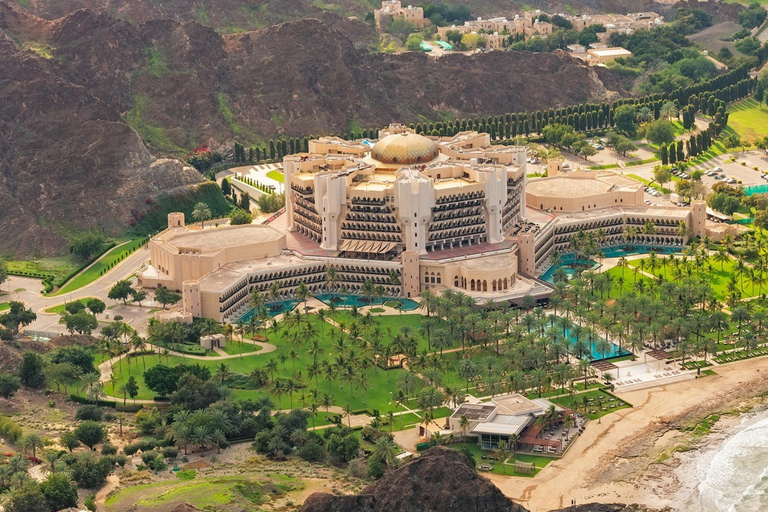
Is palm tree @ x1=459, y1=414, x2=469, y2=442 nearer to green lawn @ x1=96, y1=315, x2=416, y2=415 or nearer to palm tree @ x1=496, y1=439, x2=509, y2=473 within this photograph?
palm tree @ x1=496, y1=439, x2=509, y2=473

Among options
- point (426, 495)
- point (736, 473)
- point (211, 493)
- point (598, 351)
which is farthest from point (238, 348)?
point (736, 473)

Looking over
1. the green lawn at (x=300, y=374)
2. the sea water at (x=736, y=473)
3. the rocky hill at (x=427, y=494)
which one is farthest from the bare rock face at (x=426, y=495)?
the green lawn at (x=300, y=374)

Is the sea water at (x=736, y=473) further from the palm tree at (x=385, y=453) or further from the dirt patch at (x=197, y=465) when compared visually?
the dirt patch at (x=197, y=465)

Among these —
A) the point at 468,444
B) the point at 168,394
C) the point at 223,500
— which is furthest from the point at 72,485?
the point at 468,444

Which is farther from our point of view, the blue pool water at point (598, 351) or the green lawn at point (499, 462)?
the blue pool water at point (598, 351)

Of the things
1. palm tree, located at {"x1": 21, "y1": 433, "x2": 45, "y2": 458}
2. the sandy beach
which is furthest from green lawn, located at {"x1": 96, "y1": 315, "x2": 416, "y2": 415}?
→ the sandy beach

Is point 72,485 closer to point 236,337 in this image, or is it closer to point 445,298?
point 236,337
